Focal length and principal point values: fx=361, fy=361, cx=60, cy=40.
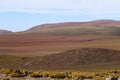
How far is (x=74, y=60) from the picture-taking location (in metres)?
41.2

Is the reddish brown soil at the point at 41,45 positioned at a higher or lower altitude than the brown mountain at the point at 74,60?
higher

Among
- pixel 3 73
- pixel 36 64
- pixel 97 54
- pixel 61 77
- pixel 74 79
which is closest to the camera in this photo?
pixel 74 79

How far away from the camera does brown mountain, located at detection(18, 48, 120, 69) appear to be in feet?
131

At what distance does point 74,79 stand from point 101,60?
26.8 m

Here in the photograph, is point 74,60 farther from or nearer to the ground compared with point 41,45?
nearer to the ground

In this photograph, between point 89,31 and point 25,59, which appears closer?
point 25,59

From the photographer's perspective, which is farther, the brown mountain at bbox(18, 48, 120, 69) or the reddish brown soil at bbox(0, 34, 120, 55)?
the reddish brown soil at bbox(0, 34, 120, 55)

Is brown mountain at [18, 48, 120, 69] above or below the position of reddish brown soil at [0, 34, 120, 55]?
below

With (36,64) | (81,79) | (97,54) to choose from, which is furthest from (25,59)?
(81,79)

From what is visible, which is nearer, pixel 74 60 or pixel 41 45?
pixel 74 60

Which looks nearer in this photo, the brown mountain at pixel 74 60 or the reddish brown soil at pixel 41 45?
the brown mountain at pixel 74 60

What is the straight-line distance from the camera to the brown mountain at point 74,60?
39.8 metres

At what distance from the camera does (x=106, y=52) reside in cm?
4491

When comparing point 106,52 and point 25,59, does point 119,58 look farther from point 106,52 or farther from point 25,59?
point 25,59
